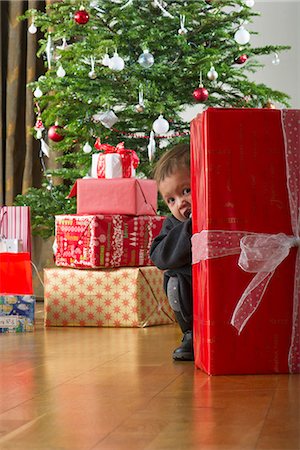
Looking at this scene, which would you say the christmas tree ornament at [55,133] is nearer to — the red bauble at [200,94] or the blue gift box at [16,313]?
the red bauble at [200,94]

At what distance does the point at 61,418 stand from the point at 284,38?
3.91 meters

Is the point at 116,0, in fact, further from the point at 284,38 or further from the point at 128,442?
the point at 128,442

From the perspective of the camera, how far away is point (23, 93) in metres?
5.21

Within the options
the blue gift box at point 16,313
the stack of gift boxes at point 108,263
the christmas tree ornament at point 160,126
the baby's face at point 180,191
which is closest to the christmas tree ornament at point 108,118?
the christmas tree ornament at point 160,126

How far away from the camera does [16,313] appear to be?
124 inches

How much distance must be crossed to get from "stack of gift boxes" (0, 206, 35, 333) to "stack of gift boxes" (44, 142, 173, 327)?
11cm

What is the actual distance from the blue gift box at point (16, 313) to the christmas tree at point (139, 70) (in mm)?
1043

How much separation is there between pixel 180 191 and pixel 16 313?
3.51 feet

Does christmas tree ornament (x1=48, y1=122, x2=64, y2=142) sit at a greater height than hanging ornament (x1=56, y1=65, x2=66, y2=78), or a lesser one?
lesser

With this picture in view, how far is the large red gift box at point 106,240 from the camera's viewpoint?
3299 millimetres

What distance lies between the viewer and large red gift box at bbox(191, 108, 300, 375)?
189 centimetres

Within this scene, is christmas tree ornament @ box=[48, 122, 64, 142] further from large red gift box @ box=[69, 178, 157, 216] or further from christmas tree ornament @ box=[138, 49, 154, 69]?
large red gift box @ box=[69, 178, 157, 216]

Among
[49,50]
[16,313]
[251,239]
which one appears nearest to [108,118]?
[49,50]

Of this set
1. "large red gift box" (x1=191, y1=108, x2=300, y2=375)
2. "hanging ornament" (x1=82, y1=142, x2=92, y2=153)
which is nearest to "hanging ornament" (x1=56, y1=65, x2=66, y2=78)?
"hanging ornament" (x1=82, y1=142, x2=92, y2=153)
